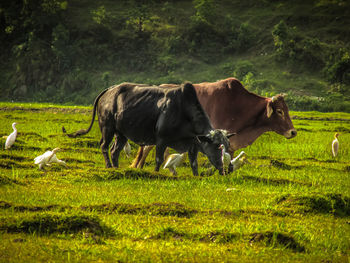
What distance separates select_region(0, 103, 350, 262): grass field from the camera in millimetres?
4945

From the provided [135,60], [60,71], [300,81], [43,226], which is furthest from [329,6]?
[43,226]

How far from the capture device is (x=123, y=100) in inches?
447

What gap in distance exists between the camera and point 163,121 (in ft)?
34.1

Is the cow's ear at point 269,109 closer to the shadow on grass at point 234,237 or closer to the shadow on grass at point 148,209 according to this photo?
the shadow on grass at point 148,209

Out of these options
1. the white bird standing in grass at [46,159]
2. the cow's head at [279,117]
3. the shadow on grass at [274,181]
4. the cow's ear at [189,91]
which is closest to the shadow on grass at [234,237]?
the shadow on grass at [274,181]

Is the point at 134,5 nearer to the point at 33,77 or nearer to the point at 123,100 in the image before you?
the point at 33,77

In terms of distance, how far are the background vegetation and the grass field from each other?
1358 inches

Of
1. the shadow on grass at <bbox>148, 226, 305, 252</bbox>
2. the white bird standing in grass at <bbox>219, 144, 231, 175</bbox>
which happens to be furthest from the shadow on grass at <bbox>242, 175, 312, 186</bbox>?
the shadow on grass at <bbox>148, 226, 305, 252</bbox>

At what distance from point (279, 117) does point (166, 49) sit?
45523 mm

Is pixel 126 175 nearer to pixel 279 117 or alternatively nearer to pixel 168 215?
pixel 168 215

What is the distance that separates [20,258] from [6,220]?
1145 mm

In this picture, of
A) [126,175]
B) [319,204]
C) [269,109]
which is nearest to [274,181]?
[319,204]

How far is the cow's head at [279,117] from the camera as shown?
12508mm

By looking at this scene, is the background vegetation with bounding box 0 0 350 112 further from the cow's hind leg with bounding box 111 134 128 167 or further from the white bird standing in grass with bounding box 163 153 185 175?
the white bird standing in grass with bounding box 163 153 185 175
